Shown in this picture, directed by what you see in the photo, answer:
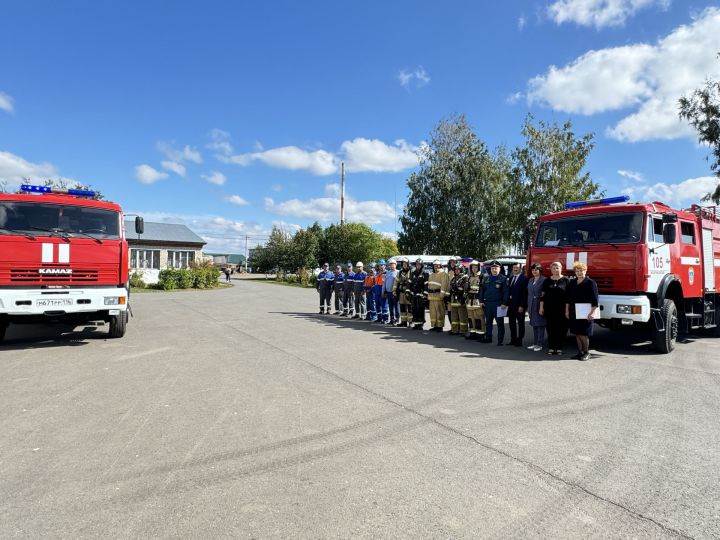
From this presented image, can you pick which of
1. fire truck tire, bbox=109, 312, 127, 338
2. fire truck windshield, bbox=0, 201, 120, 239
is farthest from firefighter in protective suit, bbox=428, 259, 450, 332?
fire truck windshield, bbox=0, 201, 120, 239

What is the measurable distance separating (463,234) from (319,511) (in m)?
32.2

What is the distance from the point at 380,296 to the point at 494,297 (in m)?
4.61

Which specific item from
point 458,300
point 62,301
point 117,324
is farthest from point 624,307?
point 62,301

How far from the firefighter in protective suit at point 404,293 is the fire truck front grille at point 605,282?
497 cm

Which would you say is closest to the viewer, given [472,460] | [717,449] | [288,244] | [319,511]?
[319,511]

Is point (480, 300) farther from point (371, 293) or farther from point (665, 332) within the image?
point (371, 293)

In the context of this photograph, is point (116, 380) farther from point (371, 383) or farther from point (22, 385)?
point (371, 383)

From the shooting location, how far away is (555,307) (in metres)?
8.32

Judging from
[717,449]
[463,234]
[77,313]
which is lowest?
[717,449]

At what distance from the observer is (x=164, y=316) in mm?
14305

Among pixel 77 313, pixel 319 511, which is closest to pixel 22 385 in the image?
pixel 77 313

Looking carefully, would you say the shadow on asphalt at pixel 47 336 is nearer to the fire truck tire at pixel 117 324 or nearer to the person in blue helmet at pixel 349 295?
the fire truck tire at pixel 117 324

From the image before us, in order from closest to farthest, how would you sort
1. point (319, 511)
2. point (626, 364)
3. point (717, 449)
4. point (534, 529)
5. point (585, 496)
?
point (534, 529) → point (319, 511) → point (585, 496) → point (717, 449) → point (626, 364)

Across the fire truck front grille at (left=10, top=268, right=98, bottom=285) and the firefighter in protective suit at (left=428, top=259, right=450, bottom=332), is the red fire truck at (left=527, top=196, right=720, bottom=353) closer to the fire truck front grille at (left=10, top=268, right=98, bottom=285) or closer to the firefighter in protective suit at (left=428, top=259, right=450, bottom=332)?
the firefighter in protective suit at (left=428, top=259, right=450, bottom=332)
